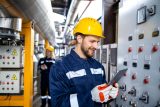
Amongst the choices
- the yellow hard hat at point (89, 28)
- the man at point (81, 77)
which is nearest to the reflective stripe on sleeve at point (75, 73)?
the man at point (81, 77)

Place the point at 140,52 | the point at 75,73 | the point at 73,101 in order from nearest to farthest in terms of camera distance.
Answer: the point at 73,101
the point at 75,73
the point at 140,52

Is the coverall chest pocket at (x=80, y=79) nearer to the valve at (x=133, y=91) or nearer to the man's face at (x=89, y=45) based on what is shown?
the man's face at (x=89, y=45)

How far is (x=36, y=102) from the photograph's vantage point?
820cm

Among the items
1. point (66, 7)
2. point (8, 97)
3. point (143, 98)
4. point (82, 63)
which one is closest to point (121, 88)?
point (143, 98)

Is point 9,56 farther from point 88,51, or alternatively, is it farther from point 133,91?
point 88,51

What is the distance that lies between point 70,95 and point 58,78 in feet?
0.64

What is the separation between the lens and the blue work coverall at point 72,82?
87.2 inches

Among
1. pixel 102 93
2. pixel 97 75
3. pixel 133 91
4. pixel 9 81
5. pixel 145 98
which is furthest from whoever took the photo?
pixel 9 81

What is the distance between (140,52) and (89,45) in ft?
2.98

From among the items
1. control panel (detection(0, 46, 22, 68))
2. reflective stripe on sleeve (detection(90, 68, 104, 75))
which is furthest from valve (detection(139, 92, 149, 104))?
control panel (detection(0, 46, 22, 68))

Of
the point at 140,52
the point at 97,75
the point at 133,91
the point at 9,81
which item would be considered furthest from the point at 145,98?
the point at 9,81

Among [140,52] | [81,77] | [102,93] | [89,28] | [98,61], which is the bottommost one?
[102,93]

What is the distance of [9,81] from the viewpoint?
5.53 meters

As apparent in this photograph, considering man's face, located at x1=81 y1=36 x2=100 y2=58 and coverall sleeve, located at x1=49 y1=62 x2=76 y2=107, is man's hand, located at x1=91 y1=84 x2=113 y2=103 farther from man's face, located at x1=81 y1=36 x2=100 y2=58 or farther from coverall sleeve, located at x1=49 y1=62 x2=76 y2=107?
man's face, located at x1=81 y1=36 x2=100 y2=58
